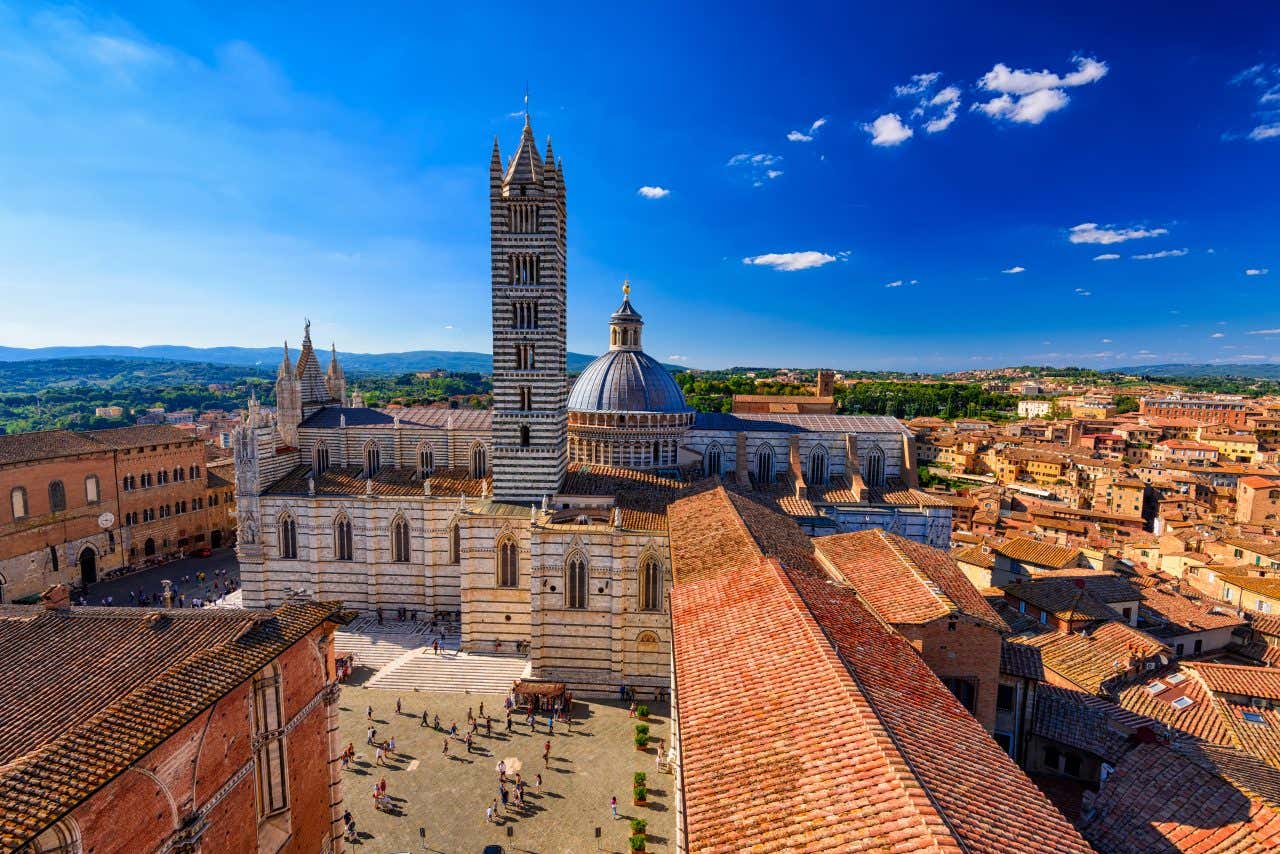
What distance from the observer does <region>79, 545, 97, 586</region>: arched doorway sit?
145 ft

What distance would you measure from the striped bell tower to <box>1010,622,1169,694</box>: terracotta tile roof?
884 inches

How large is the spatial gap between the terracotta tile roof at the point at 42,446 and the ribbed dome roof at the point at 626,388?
116ft

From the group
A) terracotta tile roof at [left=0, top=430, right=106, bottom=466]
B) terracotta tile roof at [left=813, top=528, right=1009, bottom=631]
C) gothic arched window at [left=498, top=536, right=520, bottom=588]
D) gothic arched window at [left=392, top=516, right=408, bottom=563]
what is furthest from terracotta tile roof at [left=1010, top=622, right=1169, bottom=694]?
terracotta tile roof at [left=0, top=430, right=106, bottom=466]

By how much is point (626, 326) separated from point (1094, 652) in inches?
1104

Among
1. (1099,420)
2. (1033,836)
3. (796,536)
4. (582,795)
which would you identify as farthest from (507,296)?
(1099,420)

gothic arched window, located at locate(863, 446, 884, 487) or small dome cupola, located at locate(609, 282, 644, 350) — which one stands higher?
Answer: small dome cupola, located at locate(609, 282, 644, 350)

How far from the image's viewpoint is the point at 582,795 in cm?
2234

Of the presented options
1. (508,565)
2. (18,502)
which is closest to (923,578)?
(508,565)

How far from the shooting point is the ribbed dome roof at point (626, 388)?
37.1m

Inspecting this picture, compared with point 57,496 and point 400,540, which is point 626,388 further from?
point 57,496

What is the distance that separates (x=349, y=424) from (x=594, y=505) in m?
19.0

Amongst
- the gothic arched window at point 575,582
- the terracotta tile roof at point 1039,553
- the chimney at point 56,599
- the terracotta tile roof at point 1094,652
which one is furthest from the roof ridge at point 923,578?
the terracotta tile roof at point 1039,553

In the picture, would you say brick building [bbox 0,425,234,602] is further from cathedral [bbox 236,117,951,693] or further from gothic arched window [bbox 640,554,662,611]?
gothic arched window [bbox 640,554,662,611]

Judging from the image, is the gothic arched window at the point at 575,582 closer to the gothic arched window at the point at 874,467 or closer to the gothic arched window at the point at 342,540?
the gothic arched window at the point at 342,540
